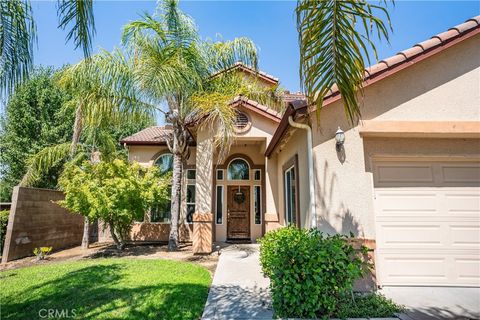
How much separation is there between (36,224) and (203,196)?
720 centimetres

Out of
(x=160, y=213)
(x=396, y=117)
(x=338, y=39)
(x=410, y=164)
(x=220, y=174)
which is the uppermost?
(x=338, y=39)

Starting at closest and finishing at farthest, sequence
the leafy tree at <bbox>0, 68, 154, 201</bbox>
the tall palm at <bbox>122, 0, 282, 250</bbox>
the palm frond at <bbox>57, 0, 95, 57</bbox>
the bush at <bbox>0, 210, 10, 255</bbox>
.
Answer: the palm frond at <bbox>57, 0, 95, 57</bbox>, the tall palm at <bbox>122, 0, 282, 250</bbox>, the bush at <bbox>0, 210, 10, 255</bbox>, the leafy tree at <bbox>0, 68, 154, 201</bbox>

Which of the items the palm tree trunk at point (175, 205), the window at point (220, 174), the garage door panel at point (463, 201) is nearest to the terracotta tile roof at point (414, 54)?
the garage door panel at point (463, 201)

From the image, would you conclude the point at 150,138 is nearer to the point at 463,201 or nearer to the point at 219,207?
the point at 219,207

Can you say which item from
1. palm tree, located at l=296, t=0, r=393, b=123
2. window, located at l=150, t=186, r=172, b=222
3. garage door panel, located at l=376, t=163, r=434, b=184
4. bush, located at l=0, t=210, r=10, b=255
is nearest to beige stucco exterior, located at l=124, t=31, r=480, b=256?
garage door panel, located at l=376, t=163, r=434, b=184

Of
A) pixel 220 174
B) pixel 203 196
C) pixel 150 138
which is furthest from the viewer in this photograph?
pixel 150 138

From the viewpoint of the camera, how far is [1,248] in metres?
10.1

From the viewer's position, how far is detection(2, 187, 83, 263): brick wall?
32.8 ft

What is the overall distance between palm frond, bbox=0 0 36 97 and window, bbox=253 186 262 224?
37.8 ft

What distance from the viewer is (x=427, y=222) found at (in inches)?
248

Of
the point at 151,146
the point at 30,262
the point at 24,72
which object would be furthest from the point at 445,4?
the point at 30,262

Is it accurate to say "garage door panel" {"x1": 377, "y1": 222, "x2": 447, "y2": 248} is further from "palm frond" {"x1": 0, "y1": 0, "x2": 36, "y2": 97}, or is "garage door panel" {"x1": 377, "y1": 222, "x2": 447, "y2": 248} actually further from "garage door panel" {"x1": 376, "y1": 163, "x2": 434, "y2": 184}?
"palm frond" {"x1": 0, "y1": 0, "x2": 36, "y2": 97}

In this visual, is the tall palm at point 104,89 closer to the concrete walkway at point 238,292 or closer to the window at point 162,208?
the window at point 162,208

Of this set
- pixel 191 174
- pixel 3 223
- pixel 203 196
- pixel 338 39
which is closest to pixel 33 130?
pixel 3 223
